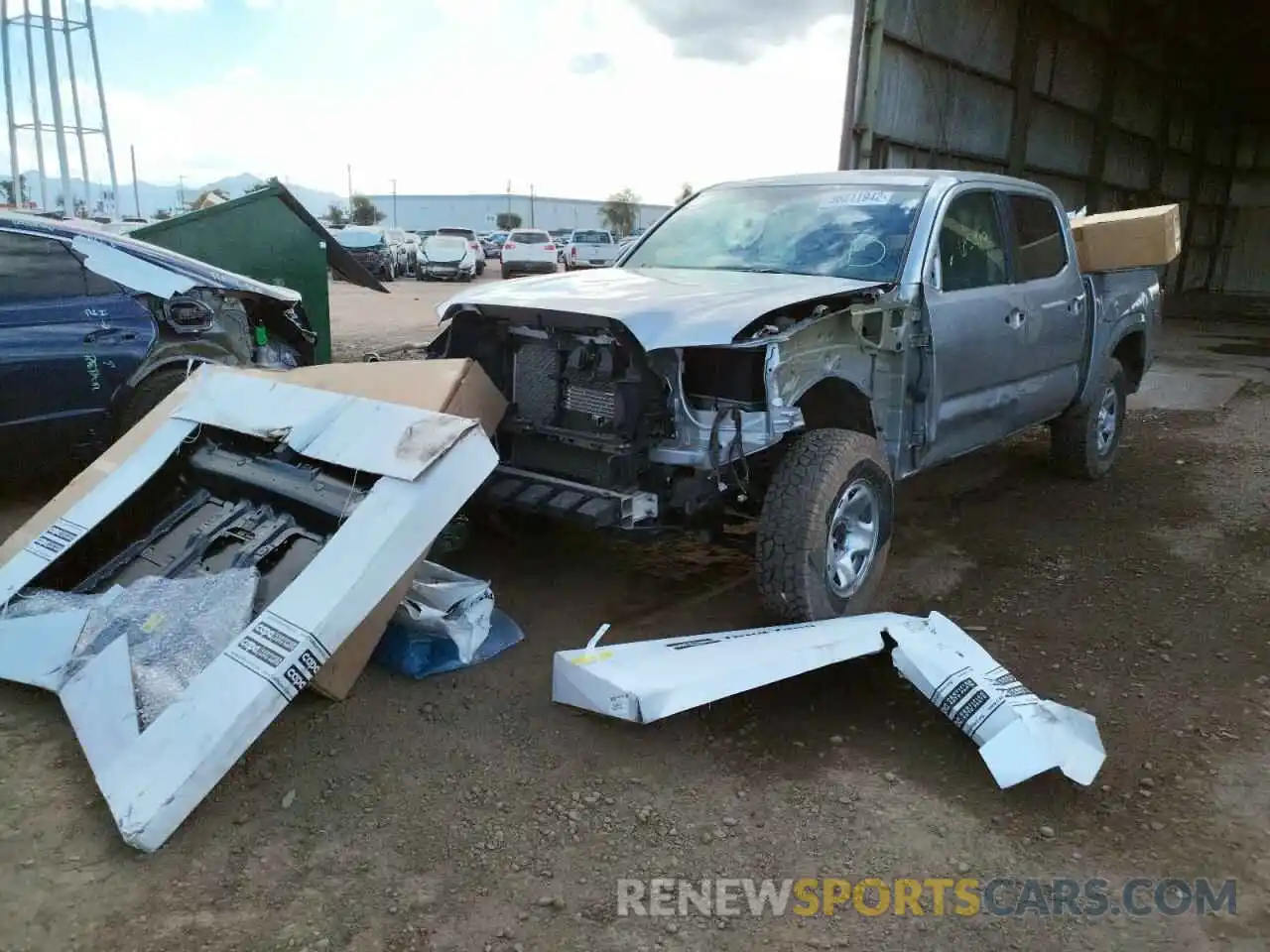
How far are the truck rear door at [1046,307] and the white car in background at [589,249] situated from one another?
2503 centimetres

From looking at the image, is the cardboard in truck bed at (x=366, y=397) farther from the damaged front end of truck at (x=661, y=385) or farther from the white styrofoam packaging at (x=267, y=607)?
the damaged front end of truck at (x=661, y=385)

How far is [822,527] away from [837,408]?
77 cm

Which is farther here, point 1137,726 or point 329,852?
point 1137,726

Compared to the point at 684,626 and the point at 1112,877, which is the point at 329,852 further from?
the point at 1112,877

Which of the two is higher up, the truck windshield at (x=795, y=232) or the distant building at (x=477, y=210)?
the truck windshield at (x=795, y=232)

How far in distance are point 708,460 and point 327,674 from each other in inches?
58.5

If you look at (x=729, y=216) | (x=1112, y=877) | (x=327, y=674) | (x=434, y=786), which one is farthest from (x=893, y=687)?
(x=729, y=216)

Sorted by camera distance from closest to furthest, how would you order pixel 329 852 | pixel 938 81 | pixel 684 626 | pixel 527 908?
1. pixel 527 908
2. pixel 329 852
3. pixel 684 626
4. pixel 938 81

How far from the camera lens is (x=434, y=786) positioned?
282 cm

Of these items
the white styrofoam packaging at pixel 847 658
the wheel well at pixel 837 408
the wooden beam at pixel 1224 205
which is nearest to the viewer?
the white styrofoam packaging at pixel 847 658

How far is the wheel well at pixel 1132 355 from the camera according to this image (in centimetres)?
665

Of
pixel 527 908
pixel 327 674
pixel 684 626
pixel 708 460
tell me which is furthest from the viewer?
pixel 684 626

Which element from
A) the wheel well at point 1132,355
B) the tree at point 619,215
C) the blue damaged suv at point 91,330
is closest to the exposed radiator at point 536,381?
the blue damaged suv at point 91,330

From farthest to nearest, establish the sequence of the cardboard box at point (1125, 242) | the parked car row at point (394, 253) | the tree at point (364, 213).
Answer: the tree at point (364, 213), the parked car row at point (394, 253), the cardboard box at point (1125, 242)
